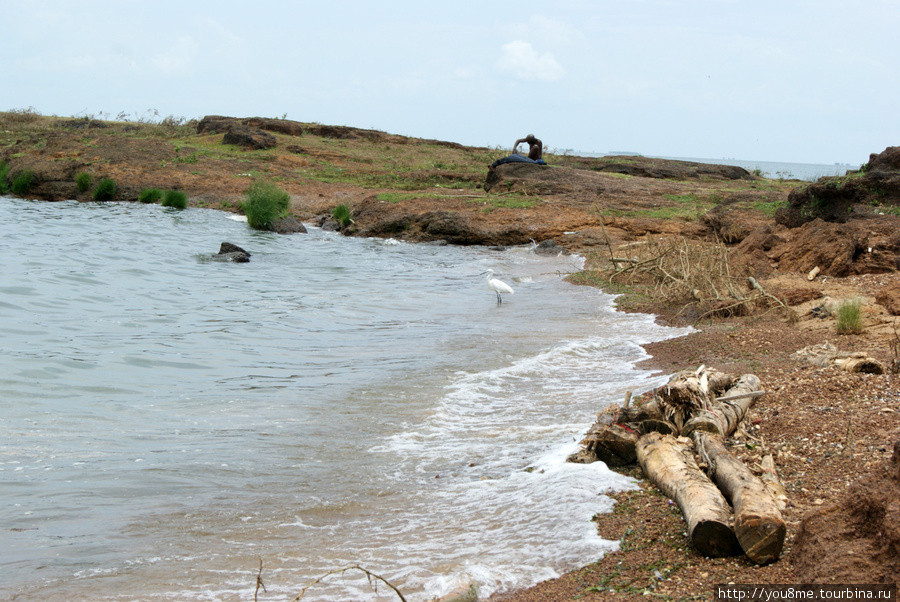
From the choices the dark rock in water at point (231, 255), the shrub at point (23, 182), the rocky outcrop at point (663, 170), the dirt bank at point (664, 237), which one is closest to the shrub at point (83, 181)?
the dirt bank at point (664, 237)

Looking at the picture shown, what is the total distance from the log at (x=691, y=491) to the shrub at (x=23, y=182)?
26.6 metres

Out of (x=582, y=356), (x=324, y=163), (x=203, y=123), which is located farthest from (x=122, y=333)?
(x=203, y=123)

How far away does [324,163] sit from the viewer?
30.3 m

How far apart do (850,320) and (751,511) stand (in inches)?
202

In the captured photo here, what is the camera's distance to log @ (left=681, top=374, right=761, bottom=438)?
456cm

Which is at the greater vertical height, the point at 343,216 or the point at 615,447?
the point at 343,216

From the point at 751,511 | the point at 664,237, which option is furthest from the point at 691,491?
the point at 664,237

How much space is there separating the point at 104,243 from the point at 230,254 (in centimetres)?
338

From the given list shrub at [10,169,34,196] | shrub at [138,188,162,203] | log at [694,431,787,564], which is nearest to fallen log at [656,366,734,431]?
log at [694,431,787,564]

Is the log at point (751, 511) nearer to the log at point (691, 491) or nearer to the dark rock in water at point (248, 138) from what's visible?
the log at point (691, 491)

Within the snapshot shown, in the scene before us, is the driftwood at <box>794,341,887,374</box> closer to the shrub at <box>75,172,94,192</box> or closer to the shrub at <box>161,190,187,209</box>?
the shrub at <box>161,190,187,209</box>

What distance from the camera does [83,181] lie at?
2477 centimetres

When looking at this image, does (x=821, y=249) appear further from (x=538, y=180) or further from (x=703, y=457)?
(x=538, y=180)

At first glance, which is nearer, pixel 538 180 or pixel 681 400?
pixel 681 400
